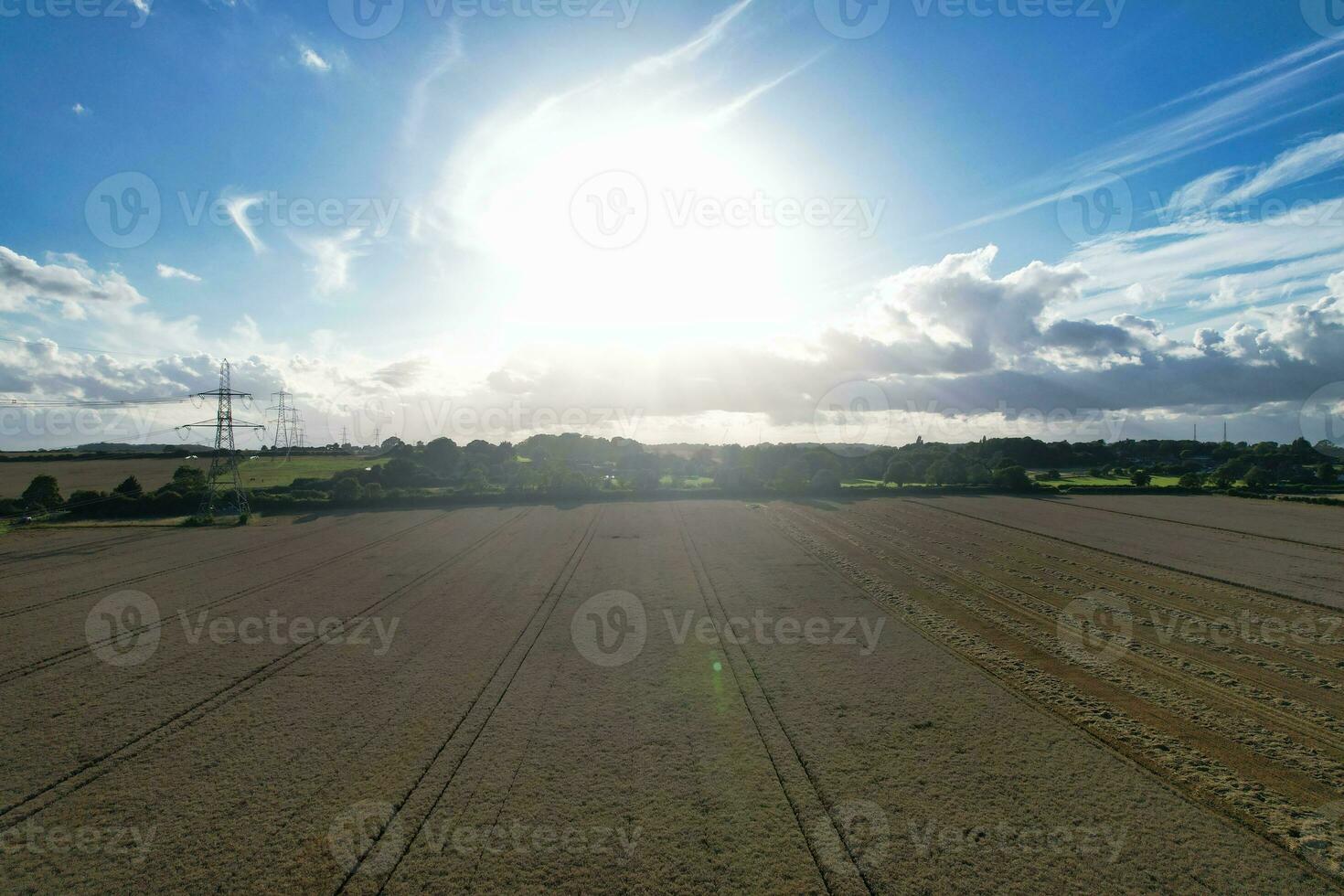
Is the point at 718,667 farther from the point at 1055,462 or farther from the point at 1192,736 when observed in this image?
the point at 1055,462

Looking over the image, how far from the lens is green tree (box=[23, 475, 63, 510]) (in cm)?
5406

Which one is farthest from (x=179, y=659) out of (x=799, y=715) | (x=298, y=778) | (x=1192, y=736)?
(x=1192, y=736)

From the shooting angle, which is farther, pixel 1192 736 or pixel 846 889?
pixel 1192 736

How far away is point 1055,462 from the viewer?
388 ft

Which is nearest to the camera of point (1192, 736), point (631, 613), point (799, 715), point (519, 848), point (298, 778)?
point (519, 848)

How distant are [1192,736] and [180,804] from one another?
16.7 meters
